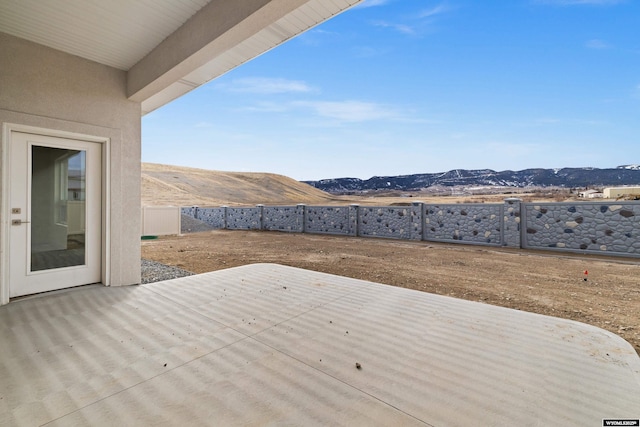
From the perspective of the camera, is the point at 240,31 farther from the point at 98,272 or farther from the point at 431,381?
the point at 98,272

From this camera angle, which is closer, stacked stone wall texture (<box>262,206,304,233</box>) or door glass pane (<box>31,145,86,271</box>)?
door glass pane (<box>31,145,86,271</box>)

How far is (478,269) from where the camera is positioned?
645cm

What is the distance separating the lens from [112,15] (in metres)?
3.02

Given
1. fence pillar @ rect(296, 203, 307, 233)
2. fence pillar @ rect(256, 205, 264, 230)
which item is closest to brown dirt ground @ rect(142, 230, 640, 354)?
fence pillar @ rect(296, 203, 307, 233)

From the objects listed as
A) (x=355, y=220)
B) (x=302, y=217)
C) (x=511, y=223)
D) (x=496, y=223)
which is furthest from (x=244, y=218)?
(x=511, y=223)

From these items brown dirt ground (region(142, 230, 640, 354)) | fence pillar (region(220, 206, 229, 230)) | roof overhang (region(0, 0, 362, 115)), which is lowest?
brown dirt ground (region(142, 230, 640, 354))

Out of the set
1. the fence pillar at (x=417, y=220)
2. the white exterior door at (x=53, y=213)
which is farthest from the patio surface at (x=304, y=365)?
the fence pillar at (x=417, y=220)

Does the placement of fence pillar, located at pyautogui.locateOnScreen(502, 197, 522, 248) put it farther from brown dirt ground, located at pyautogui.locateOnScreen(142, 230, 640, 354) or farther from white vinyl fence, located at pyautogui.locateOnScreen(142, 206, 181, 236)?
white vinyl fence, located at pyautogui.locateOnScreen(142, 206, 181, 236)

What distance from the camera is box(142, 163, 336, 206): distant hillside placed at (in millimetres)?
30461

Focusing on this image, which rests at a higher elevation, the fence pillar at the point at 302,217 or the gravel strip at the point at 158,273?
the fence pillar at the point at 302,217

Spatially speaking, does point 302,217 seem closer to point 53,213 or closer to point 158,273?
point 158,273

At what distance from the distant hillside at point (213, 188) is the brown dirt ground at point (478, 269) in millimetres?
21332

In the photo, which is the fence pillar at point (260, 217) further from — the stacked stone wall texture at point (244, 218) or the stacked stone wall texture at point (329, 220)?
the stacked stone wall texture at point (329, 220)

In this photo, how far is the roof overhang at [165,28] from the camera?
268 centimetres
